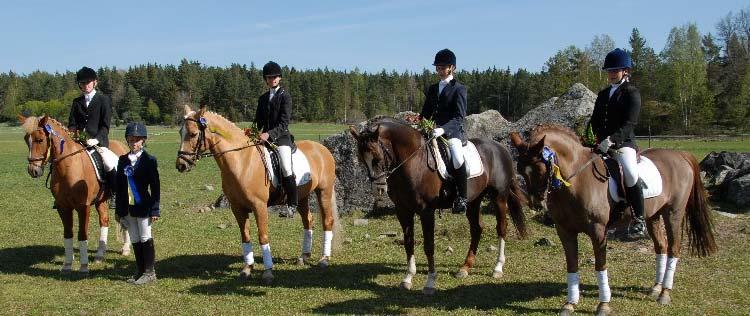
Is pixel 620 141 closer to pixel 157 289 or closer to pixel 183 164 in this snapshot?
pixel 183 164

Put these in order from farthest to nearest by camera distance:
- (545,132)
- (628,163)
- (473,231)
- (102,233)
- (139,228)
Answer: (102,233)
(473,231)
(139,228)
(628,163)
(545,132)

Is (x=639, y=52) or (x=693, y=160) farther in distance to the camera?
(x=639, y=52)

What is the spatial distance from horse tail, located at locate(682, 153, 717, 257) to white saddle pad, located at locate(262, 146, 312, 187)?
219 inches

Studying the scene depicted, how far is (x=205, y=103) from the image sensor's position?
814 centimetres

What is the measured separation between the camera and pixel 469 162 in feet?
27.5

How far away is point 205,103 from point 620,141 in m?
5.50

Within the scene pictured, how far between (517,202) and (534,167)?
3.58 meters

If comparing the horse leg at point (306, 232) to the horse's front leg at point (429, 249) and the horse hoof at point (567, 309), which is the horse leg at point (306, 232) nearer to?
the horse's front leg at point (429, 249)

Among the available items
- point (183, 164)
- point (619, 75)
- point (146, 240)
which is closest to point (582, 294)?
point (619, 75)

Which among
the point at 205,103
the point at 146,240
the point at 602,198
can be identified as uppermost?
the point at 205,103

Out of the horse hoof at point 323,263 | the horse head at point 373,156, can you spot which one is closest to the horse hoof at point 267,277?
the horse hoof at point 323,263

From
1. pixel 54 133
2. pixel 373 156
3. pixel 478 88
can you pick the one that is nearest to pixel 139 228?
pixel 54 133

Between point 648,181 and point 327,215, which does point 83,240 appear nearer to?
point 327,215

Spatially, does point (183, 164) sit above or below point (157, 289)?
above
